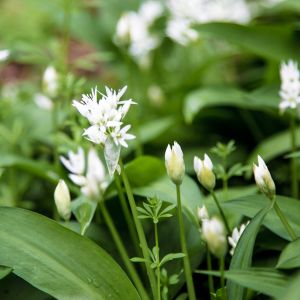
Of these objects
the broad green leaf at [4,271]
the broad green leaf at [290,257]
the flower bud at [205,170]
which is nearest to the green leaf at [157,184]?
the flower bud at [205,170]

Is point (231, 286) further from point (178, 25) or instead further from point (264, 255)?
point (178, 25)

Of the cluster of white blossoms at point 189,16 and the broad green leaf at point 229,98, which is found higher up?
the cluster of white blossoms at point 189,16

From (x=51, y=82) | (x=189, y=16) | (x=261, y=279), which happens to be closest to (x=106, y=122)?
(x=261, y=279)

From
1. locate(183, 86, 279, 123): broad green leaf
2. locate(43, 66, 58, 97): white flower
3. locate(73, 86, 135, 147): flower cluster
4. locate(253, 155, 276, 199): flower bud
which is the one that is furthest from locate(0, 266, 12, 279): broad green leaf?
locate(183, 86, 279, 123): broad green leaf

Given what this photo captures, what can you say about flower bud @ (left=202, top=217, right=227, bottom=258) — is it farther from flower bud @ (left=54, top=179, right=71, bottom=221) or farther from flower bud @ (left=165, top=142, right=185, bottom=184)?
flower bud @ (left=54, top=179, right=71, bottom=221)

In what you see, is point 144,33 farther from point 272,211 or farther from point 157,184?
point 272,211

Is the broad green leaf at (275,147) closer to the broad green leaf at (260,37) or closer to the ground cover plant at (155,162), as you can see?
the ground cover plant at (155,162)
